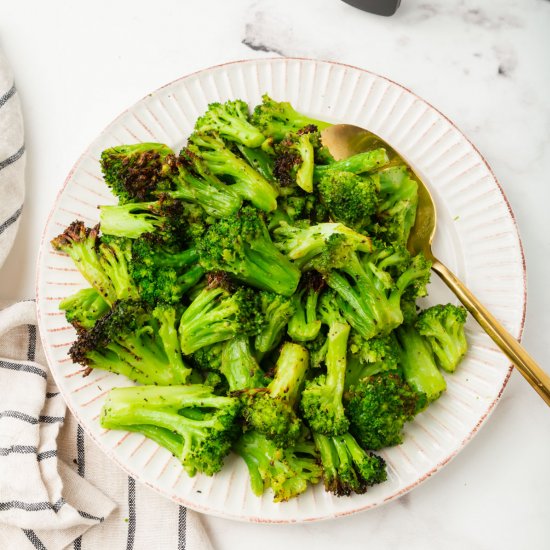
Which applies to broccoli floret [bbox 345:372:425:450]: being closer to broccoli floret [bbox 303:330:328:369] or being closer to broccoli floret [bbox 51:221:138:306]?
broccoli floret [bbox 303:330:328:369]

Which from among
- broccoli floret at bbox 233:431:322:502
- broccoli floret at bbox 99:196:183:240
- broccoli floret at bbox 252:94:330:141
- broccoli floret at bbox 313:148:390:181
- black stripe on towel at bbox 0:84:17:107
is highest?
broccoli floret at bbox 252:94:330:141

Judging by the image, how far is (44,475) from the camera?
118 inches

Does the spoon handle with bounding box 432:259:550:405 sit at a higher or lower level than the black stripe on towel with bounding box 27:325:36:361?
higher

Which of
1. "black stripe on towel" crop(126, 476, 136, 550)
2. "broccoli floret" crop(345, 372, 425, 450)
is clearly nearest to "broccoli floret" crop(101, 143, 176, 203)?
"broccoli floret" crop(345, 372, 425, 450)

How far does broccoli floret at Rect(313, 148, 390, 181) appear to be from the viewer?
9.46 ft

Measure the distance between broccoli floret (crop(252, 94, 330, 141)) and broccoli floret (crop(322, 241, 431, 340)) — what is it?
2.31ft

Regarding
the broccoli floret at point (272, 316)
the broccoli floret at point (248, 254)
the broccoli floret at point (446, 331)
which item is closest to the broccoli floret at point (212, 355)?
the broccoli floret at point (272, 316)

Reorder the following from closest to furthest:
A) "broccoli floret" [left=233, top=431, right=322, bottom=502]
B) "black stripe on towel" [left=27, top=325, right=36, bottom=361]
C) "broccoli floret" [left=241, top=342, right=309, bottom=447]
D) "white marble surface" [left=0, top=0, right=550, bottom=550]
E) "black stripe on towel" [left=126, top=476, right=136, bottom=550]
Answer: "broccoli floret" [left=241, top=342, right=309, bottom=447]
"broccoli floret" [left=233, top=431, right=322, bottom=502]
"black stripe on towel" [left=126, top=476, right=136, bottom=550]
"black stripe on towel" [left=27, top=325, right=36, bottom=361]
"white marble surface" [left=0, top=0, right=550, bottom=550]

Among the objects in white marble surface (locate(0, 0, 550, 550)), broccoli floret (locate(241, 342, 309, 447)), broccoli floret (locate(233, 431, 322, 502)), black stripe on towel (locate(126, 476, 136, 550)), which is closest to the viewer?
broccoli floret (locate(241, 342, 309, 447))

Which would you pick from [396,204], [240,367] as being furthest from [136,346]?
[396,204]

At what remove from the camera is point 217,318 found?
103 inches

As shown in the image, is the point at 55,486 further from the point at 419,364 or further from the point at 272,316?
A: the point at 419,364

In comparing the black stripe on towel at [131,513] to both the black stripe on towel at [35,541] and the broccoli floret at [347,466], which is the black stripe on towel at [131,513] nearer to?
the black stripe on towel at [35,541]

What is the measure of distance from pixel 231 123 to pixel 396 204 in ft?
2.80
